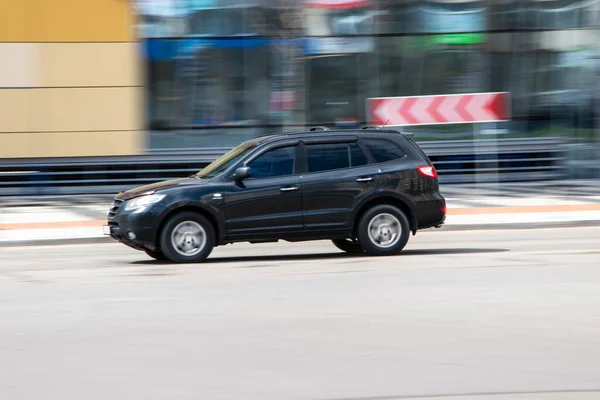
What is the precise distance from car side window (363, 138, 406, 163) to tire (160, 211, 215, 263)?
2.21m

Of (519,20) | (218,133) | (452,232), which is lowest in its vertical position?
(452,232)

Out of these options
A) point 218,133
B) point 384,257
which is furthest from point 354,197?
point 218,133

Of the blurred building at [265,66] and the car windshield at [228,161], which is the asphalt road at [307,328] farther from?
the blurred building at [265,66]

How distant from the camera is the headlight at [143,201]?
1284cm

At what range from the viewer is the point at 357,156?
532 inches

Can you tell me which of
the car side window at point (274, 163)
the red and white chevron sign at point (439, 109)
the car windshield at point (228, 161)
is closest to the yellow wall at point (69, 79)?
the red and white chevron sign at point (439, 109)

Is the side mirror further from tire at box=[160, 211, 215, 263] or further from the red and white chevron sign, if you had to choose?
the red and white chevron sign

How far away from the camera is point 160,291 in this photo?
1052cm

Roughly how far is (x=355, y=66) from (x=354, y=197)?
13432 mm

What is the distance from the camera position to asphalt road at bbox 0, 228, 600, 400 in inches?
249

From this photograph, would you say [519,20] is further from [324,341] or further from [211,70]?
[324,341]

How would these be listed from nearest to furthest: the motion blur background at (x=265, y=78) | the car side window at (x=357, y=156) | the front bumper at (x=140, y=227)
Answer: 1. the front bumper at (x=140, y=227)
2. the car side window at (x=357, y=156)
3. the motion blur background at (x=265, y=78)

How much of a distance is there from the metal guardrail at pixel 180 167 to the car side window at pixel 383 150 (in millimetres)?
11035

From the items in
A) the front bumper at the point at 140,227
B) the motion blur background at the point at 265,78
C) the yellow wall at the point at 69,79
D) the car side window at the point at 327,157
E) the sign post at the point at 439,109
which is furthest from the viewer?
the motion blur background at the point at 265,78
